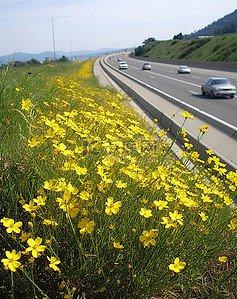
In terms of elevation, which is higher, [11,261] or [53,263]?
[11,261]

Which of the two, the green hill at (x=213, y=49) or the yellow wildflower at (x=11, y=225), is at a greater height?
the green hill at (x=213, y=49)

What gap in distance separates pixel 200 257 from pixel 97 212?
86 cm

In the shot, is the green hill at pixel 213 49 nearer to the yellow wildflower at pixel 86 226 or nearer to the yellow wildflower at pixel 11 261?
the yellow wildflower at pixel 86 226

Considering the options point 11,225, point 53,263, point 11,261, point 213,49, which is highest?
point 213,49

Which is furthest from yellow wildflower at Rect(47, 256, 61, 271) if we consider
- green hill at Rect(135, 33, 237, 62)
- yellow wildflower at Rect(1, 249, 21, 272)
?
green hill at Rect(135, 33, 237, 62)

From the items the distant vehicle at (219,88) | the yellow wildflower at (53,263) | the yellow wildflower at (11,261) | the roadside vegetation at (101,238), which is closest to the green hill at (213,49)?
the distant vehicle at (219,88)

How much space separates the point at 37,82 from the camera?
835 cm

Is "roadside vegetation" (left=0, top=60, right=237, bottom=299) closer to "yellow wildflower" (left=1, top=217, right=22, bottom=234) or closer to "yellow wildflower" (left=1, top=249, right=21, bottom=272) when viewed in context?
"yellow wildflower" (left=1, top=217, right=22, bottom=234)

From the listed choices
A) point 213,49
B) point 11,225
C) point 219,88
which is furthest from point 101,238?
point 213,49

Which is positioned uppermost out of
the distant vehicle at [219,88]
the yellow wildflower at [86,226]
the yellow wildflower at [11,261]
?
the yellow wildflower at [86,226]

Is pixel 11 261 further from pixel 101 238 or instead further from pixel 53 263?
pixel 101 238

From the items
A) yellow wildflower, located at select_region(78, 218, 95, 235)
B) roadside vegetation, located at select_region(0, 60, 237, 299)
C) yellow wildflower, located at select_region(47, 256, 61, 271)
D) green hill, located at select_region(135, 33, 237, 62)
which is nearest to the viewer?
yellow wildflower, located at select_region(47, 256, 61, 271)

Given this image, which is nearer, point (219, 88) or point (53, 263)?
point (53, 263)

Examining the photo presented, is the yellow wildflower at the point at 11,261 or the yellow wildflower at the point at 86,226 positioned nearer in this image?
the yellow wildflower at the point at 11,261
